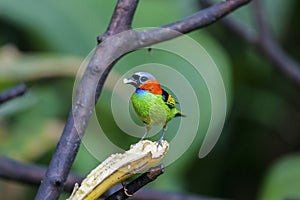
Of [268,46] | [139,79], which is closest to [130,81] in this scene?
[139,79]

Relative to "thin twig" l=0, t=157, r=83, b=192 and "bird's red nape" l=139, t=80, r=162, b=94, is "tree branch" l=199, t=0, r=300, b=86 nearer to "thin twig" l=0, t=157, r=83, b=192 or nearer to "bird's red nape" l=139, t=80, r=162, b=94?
"thin twig" l=0, t=157, r=83, b=192

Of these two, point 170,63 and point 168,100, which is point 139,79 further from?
point 170,63

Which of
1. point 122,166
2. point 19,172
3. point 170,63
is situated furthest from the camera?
point 170,63

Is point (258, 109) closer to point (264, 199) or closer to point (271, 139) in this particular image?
point (271, 139)

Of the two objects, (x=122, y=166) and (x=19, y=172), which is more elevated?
(x=19, y=172)

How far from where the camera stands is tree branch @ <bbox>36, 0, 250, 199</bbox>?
36cm

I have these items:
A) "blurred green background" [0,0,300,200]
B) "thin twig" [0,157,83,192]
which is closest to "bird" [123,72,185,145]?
"thin twig" [0,157,83,192]

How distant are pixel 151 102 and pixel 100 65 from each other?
5 centimetres

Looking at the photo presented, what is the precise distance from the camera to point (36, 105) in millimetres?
1146

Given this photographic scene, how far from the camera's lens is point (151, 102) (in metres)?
0.34

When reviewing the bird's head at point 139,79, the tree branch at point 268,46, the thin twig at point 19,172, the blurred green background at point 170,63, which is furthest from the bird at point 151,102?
the tree branch at point 268,46

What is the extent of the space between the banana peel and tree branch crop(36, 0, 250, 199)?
0.03m

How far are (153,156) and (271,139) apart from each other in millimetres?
1047

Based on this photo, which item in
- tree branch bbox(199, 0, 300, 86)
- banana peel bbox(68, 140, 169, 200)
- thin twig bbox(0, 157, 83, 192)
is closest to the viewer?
banana peel bbox(68, 140, 169, 200)
